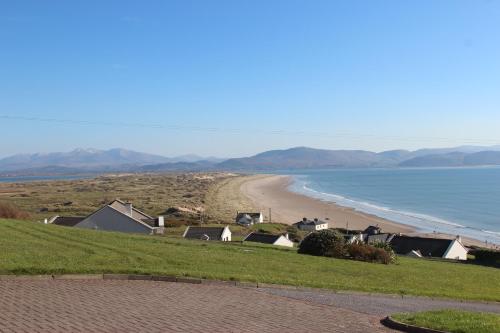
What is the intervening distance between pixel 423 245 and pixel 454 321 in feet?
119

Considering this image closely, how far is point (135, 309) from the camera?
401 inches

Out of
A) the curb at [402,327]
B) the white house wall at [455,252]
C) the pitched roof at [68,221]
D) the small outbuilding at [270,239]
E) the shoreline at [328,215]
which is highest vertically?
the curb at [402,327]

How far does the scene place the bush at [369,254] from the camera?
24578 mm

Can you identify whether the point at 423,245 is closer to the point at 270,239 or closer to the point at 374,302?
the point at 270,239

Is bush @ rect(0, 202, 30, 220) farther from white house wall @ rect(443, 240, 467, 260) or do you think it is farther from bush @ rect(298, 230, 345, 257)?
white house wall @ rect(443, 240, 467, 260)

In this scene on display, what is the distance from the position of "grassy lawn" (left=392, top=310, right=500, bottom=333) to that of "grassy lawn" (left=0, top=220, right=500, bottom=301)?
14.6 feet

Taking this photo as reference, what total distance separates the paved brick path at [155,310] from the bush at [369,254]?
12.3 meters

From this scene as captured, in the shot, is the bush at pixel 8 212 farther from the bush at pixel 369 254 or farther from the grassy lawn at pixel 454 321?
the grassy lawn at pixel 454 321

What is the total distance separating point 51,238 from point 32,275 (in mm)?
7207

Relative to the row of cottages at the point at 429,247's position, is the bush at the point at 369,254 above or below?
above

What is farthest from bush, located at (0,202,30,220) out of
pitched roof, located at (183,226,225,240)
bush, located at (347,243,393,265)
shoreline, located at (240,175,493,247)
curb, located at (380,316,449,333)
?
shoreline, located at (240,175,493,247)

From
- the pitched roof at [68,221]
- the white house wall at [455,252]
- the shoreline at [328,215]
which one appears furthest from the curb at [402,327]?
the shoreline at [328,215]

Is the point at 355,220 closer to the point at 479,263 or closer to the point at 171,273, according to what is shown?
the point at 479,263

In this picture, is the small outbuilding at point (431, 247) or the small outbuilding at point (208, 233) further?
the small outbuilding at point (431, 247)
